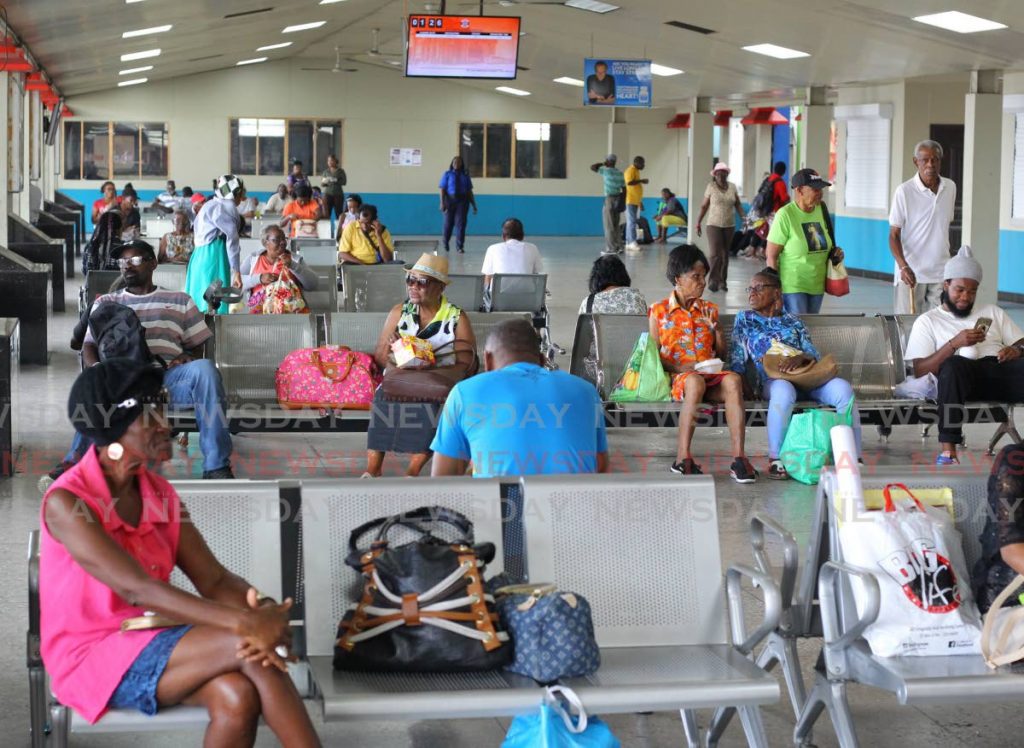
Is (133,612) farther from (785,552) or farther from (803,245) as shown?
(803,245)

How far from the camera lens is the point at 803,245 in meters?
9.31

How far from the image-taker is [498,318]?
8297 mm

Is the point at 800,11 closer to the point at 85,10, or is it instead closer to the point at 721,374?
the point at 85,10

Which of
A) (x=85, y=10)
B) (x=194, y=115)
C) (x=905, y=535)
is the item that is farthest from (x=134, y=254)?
(x=194, y=115)

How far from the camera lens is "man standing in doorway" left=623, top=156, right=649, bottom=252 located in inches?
1192

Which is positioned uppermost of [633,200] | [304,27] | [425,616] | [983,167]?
[304,27]

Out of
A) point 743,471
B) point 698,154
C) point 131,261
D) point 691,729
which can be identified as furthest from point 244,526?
point 698,154

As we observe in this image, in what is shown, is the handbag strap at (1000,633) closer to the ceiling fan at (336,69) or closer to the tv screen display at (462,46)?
the tv screen display at (462,46)

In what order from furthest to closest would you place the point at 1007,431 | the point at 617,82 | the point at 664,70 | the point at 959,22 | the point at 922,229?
the point at 664,70
the point at 617,82
the point at 959,22
the point at 922,229
the point at 1007,431

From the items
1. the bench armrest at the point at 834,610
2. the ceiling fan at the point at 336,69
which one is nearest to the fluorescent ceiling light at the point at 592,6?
the ceiling fan at the point at 336,69

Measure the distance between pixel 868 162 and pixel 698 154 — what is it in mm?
6166

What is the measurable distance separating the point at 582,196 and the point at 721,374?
99.0 ft

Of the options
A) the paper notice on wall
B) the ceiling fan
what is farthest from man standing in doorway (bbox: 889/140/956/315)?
the paper notice on wall

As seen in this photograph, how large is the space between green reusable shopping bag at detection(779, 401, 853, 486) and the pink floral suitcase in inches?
87.1
